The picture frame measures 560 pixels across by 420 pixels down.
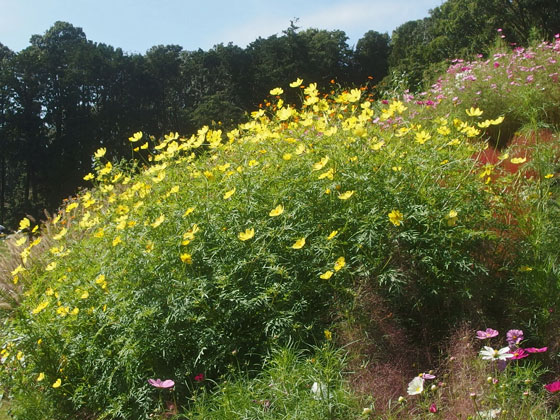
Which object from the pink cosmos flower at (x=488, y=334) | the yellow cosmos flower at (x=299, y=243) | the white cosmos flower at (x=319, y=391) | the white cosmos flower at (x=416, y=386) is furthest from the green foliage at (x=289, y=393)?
the pink cosmos flower at (x=488, y=334)

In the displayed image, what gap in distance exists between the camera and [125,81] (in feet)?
63.9

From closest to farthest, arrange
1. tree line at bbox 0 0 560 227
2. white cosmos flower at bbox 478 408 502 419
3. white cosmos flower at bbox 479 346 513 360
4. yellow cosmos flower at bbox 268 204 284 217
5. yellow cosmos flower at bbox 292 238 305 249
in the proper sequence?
white cosmos flower at bbox 478 408 502 419 → white cosmos flower at bbox 479 346 513 360 → yellow cosmos flower at bbox 292 238 305 249 → yellow cosmos flower at bbox 268 204 284 217 → tree line at bbox 0 0 560 227

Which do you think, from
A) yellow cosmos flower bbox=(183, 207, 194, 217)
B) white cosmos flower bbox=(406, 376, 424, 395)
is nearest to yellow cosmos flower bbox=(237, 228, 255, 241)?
yellow cosmos flower bbox=(183, 207, 194, 217)

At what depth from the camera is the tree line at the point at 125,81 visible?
1795 cm

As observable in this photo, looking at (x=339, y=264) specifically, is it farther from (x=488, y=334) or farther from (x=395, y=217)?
(x=488, y=334)

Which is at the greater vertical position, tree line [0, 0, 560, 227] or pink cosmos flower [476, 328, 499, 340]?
tree line [0, 0, 560, 227]

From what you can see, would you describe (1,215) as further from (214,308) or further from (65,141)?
(214,308)

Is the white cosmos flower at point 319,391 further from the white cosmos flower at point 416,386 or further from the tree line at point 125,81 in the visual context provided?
the tree line at point 125,81

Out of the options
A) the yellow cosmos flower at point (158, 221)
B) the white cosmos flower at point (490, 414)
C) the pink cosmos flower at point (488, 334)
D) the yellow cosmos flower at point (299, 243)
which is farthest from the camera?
the yellow cosmos flower at point (158, 221)

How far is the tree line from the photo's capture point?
1795cm

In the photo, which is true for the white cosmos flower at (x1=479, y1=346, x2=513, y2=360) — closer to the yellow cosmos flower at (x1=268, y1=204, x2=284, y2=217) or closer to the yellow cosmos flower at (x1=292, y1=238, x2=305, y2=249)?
the yellow cosmos flower at (x1=292, y1=238, x2=305, y2=249)

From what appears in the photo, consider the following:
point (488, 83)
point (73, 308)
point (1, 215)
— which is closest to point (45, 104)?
point (1, 215)

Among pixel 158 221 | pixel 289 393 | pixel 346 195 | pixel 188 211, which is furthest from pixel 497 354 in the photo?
pixel 158 221

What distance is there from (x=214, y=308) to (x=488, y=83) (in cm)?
529
